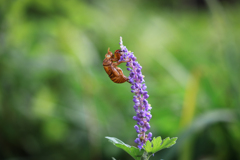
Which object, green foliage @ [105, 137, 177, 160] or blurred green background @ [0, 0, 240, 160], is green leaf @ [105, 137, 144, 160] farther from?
blurred green background @ [0, 0, 240, 160]

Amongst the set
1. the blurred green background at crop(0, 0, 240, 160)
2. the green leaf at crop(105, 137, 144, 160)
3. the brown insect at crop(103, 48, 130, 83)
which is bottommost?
the green leaf at crop(105, 137, 144, 160)

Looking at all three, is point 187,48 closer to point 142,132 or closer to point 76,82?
point 76,82

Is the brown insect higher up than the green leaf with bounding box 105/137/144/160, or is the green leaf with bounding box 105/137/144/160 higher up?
the brown insect

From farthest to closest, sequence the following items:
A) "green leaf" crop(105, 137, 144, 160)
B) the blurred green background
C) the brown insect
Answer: the blurred green background, the brown insect, "green leaf" crop(105, 137, 144, 160)

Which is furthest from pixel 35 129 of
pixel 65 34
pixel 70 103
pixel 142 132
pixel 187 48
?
pixel 187 48

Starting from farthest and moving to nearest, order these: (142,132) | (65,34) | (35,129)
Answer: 1. (65,34)
2. (35,129)
3. (142,132)

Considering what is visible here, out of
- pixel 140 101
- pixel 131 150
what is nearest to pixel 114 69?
pixel 140 101

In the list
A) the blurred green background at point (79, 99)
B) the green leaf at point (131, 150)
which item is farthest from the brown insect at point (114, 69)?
the blurred green background at point (79, 99)

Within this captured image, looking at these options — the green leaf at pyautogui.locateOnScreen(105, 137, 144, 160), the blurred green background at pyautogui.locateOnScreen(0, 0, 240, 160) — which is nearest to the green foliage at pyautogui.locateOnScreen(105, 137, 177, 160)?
the green leaf at pyautogui.locateOnScreen(105, 137, 144, 160)
